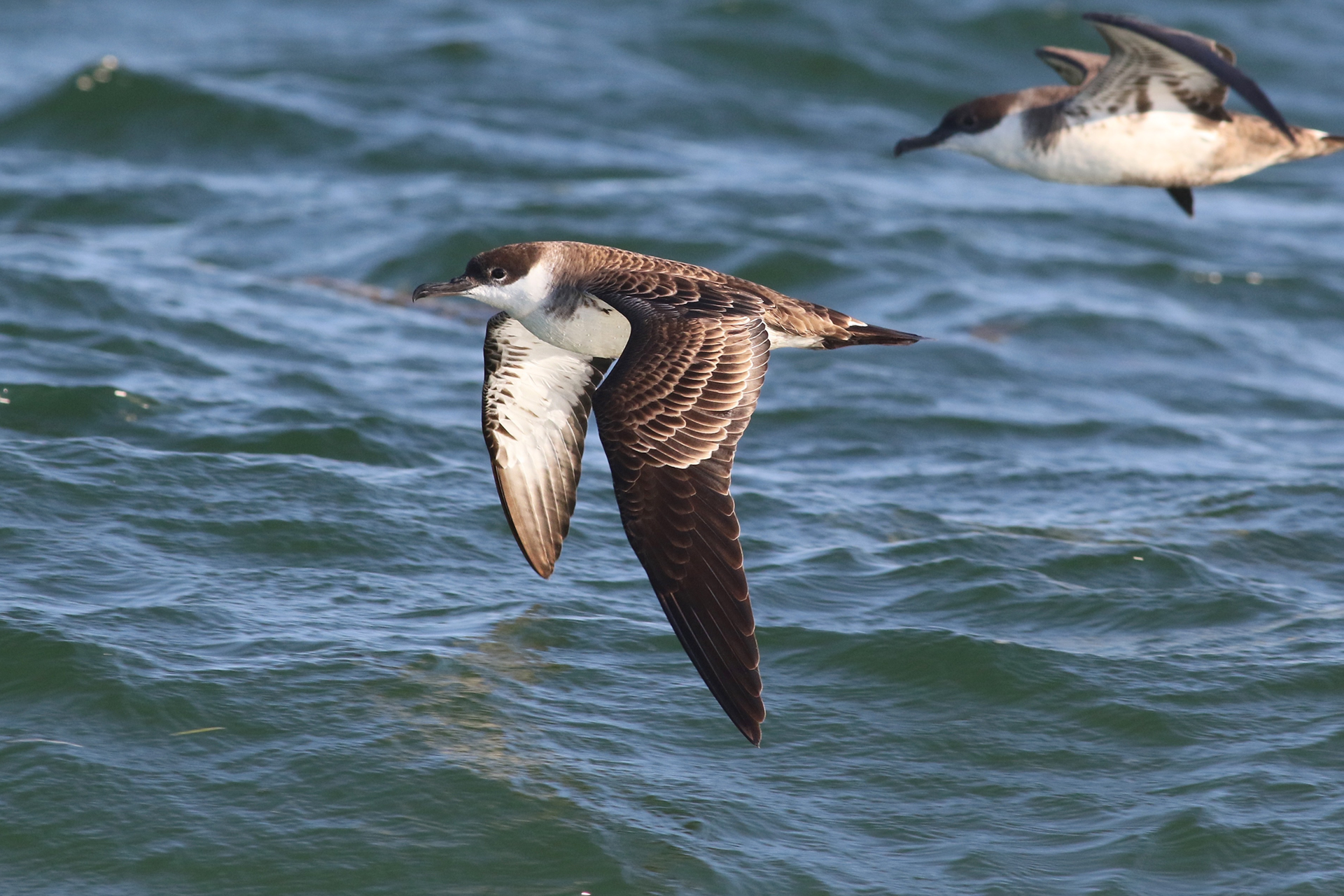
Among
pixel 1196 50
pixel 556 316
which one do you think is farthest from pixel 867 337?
pixel 1196 50

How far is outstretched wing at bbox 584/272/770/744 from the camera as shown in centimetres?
528

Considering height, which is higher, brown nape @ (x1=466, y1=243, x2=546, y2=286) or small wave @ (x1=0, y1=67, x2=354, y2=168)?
brown nape @ (x1=466, y1=243, x2=546, y2=286)

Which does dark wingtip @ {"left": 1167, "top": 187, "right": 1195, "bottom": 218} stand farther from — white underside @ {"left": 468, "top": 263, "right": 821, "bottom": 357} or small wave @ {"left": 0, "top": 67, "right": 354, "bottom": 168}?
small wave @ {"left": 0, "top": 67, "right": 354, "bottom": 168}

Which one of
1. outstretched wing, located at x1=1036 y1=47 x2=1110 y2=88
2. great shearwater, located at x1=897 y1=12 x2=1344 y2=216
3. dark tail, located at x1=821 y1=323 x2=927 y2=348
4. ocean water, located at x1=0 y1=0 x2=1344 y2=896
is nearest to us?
ocean water, located at x1=0 y1=0 x2=1344 y2=896

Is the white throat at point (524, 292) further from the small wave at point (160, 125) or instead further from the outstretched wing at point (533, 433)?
the small wave at point (160, 125)

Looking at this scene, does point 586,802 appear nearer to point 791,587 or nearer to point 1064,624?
point 791,587

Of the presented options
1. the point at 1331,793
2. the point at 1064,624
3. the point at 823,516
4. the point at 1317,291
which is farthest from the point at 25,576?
the point at 1317,291

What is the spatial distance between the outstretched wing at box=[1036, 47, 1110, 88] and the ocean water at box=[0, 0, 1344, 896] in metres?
2.16

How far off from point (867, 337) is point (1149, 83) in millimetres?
3209

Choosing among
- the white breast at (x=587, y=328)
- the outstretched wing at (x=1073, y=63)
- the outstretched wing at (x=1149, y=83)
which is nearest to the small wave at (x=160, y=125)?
the outstretched wing at (x=1073, y=63)

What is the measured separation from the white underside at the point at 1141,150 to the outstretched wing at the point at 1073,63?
1.54 feet

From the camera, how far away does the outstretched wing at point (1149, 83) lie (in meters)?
8.29

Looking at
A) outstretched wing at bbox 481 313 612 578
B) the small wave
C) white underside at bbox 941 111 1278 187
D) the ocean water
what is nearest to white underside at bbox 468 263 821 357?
outstretched wing at bbox 481 313 612 578

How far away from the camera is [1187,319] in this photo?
12.9 metres
